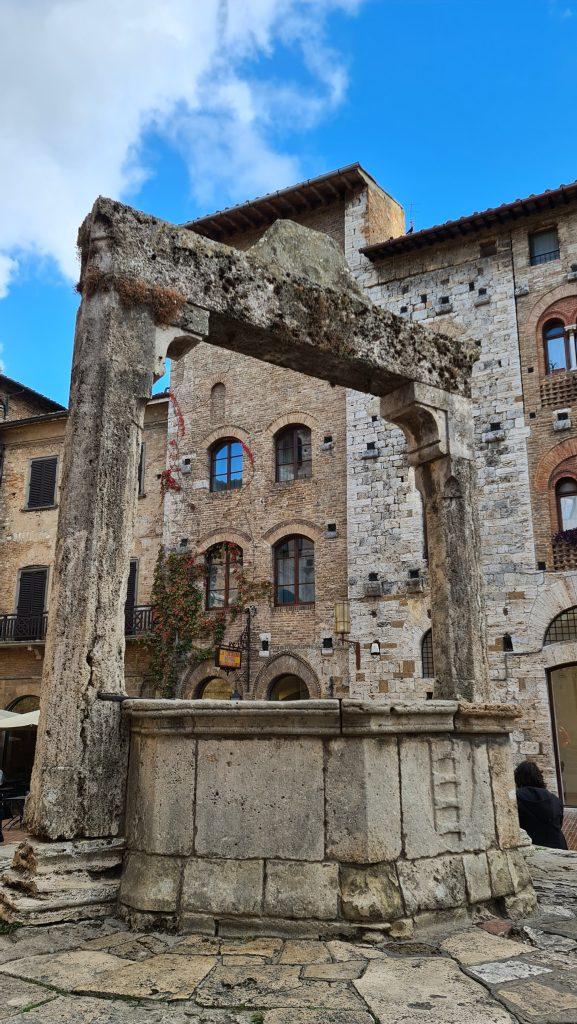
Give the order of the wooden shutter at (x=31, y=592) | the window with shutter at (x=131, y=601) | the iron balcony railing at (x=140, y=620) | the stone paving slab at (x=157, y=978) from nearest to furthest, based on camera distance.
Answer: the stone paving slab at (x=157, y=978)
the iron balcony railing at (x=140, y=620)
the window with shutter at (x=131, y=601)
the wooden shutter at (x=31, y=592)

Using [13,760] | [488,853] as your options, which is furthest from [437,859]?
[13,760]

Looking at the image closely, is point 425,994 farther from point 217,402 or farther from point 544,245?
point 217,402

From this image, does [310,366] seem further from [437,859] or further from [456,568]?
[437,859]

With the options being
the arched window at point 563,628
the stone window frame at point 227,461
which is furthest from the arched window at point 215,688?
the arched window at point 563,628

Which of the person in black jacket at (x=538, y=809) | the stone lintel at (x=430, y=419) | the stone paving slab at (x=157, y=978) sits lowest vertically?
the stone paving slab at (x=157, y=978)

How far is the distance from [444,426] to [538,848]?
371 centimetres

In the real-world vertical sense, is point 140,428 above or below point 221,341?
below

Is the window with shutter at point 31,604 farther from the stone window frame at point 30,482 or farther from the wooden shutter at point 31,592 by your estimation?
the stone window frame at point 30,482

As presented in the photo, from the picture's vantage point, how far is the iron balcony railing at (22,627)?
19.8 metres

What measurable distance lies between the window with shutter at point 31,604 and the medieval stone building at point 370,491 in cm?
6

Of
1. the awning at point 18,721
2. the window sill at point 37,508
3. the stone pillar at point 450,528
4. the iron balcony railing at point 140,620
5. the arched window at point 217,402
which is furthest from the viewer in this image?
the window sill at point 37,508

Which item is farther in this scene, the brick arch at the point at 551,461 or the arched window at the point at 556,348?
the arched window at the point at 556,348

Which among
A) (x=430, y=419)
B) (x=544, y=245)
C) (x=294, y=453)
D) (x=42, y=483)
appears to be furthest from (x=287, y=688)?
(x=430, y=419)

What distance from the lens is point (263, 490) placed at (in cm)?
1842
